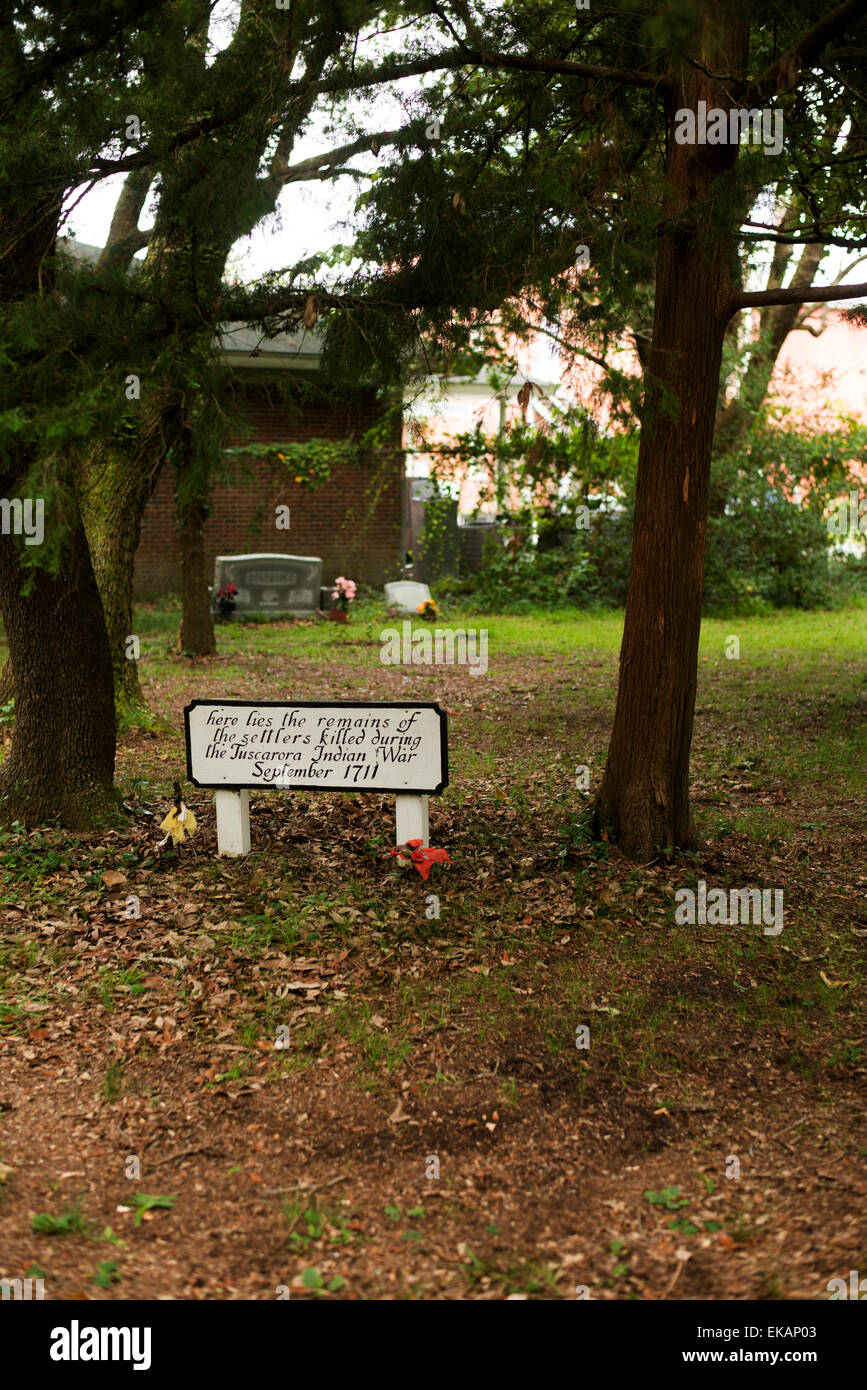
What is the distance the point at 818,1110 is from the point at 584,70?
16.5 feet

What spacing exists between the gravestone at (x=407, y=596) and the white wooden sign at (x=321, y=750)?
40.4 feet

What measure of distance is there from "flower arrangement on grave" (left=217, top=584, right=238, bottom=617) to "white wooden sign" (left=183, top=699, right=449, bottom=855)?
38.9ft

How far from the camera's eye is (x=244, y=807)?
22.2 feet

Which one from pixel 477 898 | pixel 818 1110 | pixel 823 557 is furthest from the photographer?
pixel 823 557

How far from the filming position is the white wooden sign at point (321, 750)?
→ 20.7ft

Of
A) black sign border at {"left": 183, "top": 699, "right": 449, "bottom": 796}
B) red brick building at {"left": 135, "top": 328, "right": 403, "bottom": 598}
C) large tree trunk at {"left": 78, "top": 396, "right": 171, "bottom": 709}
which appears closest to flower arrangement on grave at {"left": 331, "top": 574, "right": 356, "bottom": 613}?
red brick building at {"left": 135, "top": 328, "right": 403, "bottom": 598}

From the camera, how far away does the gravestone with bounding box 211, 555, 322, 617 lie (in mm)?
18391

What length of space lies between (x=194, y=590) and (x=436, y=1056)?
10544 mm

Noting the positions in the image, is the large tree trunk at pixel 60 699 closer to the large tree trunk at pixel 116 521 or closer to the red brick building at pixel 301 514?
the large tree trunk at pixel 116 521

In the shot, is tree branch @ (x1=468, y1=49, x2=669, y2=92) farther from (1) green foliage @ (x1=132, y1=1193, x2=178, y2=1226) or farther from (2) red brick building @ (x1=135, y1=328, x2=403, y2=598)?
(2) red brick building @ (x1=135, y1=328, x2=403, y2=598)

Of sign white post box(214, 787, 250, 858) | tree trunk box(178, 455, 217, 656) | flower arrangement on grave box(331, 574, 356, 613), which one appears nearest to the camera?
sign white post box(214, 787, 250, 858)

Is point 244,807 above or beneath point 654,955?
above
